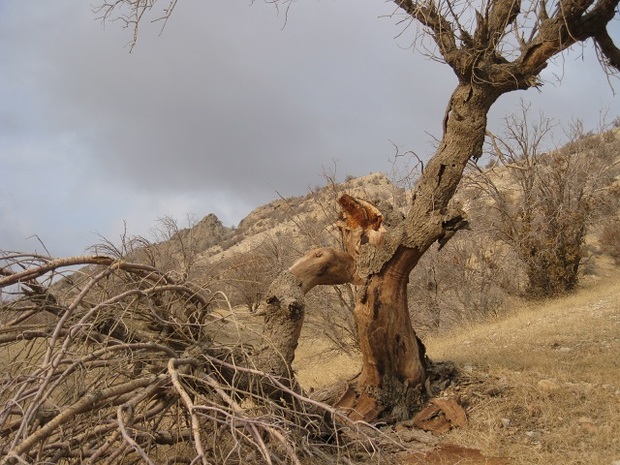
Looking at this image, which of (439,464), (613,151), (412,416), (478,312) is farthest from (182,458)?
(613,151)

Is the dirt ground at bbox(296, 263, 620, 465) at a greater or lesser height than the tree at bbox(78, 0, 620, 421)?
lesser

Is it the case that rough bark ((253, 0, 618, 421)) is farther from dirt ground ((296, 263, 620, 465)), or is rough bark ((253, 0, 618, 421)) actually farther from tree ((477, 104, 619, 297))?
tree ((477, 104, 619, 297))

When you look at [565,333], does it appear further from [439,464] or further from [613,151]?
[613,151]

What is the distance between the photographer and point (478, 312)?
50.2 feet

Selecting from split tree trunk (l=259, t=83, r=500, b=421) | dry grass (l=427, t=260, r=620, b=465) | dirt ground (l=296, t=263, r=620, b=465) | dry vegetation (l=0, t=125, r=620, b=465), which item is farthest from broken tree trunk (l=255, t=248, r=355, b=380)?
dry grass (l=427, t=260, r=620, b=465)

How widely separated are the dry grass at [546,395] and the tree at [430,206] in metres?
0.79

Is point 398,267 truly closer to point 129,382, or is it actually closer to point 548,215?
point 129,382

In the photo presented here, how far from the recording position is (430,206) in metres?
6.07

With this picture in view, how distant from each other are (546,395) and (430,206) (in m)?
2.20

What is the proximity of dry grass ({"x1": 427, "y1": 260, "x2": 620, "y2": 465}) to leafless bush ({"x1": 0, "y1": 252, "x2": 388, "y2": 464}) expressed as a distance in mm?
1375

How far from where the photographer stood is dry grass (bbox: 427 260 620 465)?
4.72 m

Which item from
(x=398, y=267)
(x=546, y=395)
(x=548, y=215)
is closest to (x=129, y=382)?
(x=398, y=267)

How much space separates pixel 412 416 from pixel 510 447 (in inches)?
48.5

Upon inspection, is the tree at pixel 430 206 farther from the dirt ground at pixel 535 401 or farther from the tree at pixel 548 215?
the tree at pixel 548 215
